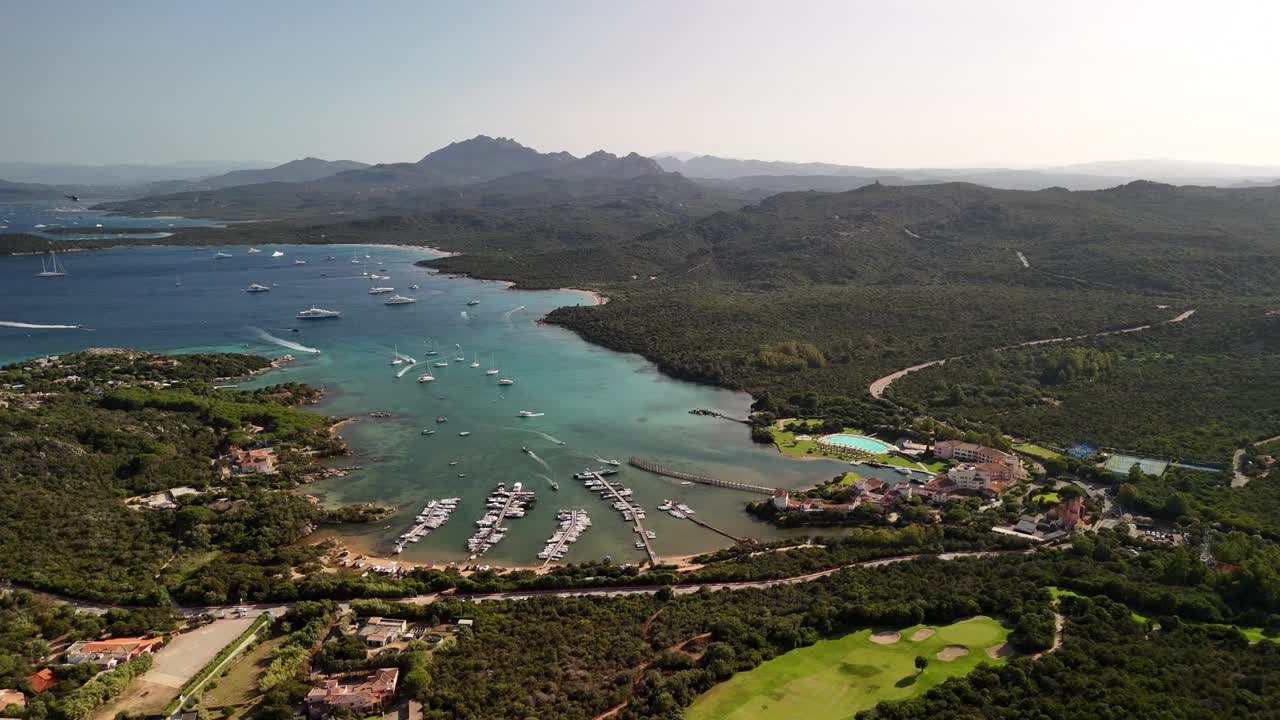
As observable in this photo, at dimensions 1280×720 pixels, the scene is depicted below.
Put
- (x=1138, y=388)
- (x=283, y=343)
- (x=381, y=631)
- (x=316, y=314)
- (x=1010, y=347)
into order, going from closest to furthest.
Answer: (x=381, y=631), (x=1138, y=388), (x=1010, y=347), (x=283, y=343), (x=316, y=314)

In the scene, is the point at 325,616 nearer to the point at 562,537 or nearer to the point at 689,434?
the point at 562,537

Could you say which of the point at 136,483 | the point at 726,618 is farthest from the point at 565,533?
the point at 136,483

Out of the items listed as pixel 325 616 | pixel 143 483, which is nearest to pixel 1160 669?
pixel 325 616

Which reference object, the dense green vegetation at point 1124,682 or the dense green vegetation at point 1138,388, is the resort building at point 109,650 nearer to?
the dense green vegetation at point 1124,682

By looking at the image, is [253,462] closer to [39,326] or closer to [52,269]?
[39,326]

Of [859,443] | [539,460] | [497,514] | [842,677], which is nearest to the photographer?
[842,677]
